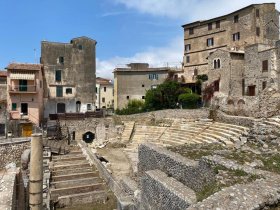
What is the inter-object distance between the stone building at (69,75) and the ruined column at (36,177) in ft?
101

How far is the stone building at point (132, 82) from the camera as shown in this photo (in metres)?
48.5

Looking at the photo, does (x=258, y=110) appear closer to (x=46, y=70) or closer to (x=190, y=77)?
(x=190, y=77)

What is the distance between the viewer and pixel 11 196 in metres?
10.8

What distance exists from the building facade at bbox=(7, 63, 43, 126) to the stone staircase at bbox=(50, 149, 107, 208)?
12969 mm

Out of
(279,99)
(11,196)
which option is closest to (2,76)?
(11,196)

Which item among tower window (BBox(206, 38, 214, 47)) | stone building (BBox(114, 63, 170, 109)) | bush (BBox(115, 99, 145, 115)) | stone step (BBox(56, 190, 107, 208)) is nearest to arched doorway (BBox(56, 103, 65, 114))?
bush (BBox(115, 99, 145, 115))

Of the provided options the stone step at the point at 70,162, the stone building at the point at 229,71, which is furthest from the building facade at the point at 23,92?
the stone building at the point at 229,71

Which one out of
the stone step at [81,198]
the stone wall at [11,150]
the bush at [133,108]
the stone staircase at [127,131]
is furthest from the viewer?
the bush at [133,108]

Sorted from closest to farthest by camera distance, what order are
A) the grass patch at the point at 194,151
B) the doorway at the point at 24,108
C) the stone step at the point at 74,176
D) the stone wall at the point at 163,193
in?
the stone wall at the point at 163,193 < the grass patch at the point at 194,151 < the stone step at the point at 74,176 < the doorway at the point at 24,108

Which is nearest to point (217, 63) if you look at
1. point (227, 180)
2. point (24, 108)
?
point (24, 108)

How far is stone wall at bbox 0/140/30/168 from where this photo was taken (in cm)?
2231

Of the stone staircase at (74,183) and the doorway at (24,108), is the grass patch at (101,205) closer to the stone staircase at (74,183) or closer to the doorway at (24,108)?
the stone staircase at (74,183)

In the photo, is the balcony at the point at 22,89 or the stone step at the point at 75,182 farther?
the balcony at the point at 22,89

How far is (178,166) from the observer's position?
35.3ft
